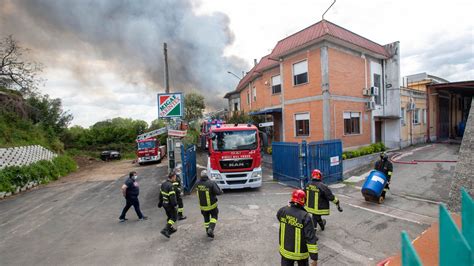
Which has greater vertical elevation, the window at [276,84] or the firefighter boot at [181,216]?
the window at [276,84]

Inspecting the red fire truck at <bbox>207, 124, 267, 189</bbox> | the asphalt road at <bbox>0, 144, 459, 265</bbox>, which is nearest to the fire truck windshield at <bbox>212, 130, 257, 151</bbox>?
the red fire truck at <bbox>207, 124, 267, 189</bbox>

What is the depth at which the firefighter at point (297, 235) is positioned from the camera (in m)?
3.45

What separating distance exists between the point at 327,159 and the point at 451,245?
9908mm

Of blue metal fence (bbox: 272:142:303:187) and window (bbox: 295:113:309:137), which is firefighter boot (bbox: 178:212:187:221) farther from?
window (bbox: 295:113:309:137)

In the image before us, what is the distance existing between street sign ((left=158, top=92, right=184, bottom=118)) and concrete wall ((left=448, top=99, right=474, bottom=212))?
368 inches

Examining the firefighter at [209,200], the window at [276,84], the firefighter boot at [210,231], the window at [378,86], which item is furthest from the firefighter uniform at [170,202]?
the window at [378,86]

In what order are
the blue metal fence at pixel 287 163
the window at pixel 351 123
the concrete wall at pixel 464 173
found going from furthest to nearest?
the window at pixel 351 123
the blue metal fence at pixel 287 163
the concrete wall at pixel 464 173

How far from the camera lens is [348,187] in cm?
1051

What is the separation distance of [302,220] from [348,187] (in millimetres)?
8150

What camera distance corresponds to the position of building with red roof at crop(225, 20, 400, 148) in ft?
47.4

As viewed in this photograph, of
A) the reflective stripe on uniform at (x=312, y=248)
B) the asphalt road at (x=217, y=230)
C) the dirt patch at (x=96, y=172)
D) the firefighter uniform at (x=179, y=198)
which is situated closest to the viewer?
the reflective stripe on uniform at (x=312, y=248)

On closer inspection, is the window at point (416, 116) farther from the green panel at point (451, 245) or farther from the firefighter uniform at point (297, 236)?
the green panel at point (451, 245)

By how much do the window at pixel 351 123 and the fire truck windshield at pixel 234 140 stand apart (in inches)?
311

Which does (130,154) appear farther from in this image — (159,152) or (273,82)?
(273,82)
